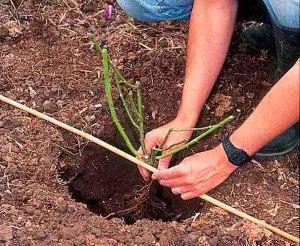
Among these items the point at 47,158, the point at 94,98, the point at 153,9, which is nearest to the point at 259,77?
the point at 153,9

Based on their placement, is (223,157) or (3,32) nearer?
(223,157)

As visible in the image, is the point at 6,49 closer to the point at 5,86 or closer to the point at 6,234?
the point at 5,86

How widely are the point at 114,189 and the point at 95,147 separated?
158 millimetres

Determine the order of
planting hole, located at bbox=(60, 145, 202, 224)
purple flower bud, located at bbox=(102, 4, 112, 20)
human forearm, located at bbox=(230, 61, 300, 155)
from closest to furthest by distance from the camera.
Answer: human forearm, located at bbox=(230, 61, 300, 155), planting hole, located at bbox=(60, 145, 202, 224), purple flower bud, located at bbox=(102, 4, 112, 20)

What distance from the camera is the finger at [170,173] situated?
156 centimetres

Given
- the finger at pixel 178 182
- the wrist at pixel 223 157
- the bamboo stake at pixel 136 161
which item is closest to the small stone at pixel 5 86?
the bamboo stake at pixel 136 161

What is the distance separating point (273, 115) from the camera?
1397 millimetres

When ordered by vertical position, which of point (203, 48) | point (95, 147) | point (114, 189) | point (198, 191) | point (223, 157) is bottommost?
point (114, 189)

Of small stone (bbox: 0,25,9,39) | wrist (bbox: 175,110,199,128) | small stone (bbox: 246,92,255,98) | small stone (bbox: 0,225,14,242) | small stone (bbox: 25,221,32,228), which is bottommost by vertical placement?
small stone (bbox: 25,221,32,228)

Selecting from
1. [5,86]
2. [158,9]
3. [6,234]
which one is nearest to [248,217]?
[6,234]

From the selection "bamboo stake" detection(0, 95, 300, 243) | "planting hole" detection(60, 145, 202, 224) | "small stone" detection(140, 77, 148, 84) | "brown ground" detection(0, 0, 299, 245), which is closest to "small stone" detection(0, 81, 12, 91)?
"brown ground" detection(0, 0, 299, 245)

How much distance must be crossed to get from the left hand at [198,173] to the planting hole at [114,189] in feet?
0.60

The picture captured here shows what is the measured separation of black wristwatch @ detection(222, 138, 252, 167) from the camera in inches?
59.7

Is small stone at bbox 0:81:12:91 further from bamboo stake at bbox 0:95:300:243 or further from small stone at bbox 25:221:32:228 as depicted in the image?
small stone at bbox 25:221:32:228
